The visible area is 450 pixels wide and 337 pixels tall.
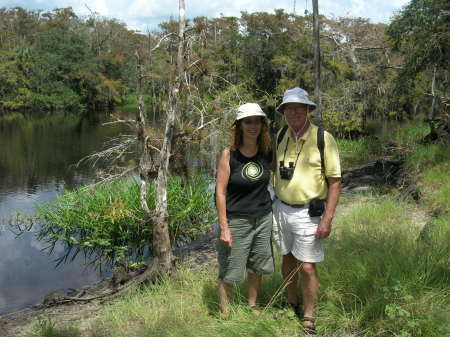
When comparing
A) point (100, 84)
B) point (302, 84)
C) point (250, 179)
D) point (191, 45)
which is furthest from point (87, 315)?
point (100, 84)

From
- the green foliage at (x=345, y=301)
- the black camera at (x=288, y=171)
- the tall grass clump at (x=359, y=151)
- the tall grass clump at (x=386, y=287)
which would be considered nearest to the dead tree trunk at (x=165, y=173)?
the green foliage at (x=345, y=301)

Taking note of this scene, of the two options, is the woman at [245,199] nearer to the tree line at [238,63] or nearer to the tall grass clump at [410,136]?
the tree line at [238,63]

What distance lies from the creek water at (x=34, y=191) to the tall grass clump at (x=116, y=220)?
386mm

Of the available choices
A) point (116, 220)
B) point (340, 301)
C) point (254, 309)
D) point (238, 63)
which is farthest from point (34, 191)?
point (238, 63)

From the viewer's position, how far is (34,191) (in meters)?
13.3

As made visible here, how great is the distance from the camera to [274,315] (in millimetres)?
3322

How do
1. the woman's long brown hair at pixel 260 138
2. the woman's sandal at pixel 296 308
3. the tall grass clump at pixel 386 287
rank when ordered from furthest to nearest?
the woman's sandal at pixel 296 308
the woman's long brown hair at pixel 260 138
the tall grass clump at pixel 386 287

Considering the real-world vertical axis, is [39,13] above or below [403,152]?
above

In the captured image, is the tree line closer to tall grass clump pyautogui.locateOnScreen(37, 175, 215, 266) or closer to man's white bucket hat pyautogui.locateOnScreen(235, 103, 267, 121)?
tall grass clump pyautogui.locateOnScreen(37, 175, 215, 266)

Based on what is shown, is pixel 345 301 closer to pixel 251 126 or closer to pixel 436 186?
pixel 251 126

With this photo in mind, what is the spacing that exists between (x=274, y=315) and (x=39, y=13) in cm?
6591

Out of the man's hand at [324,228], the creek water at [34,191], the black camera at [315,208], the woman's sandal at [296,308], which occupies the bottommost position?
the creek water at [34,191]

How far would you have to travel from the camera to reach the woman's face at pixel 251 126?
3021 millimetres

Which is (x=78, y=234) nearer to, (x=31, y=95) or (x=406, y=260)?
(x=406, y=260)
